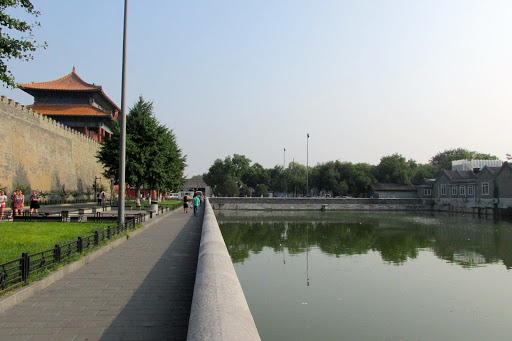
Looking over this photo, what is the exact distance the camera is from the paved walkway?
492 cm

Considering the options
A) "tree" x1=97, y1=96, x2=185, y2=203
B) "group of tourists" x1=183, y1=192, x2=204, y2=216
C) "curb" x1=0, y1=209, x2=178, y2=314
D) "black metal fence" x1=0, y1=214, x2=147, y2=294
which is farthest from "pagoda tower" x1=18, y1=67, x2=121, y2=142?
"black metal fence" x1=0, y1=214, x2=147, y2=294

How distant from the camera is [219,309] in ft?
14.3

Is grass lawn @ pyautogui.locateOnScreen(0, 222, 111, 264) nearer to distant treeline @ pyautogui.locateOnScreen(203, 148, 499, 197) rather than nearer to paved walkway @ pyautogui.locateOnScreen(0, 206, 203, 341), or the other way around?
paved walkway @ pyautogui.locateOnScreen(0, 206, 203, 341)

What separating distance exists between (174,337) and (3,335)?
195 centimetres

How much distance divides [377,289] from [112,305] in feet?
24.4

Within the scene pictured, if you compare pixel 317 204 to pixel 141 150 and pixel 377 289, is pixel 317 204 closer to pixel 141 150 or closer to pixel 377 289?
pixel 141 150

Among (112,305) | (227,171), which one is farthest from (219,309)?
(227,171)

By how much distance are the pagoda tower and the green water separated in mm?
40839

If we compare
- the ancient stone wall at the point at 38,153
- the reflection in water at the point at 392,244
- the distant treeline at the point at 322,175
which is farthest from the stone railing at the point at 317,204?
the reflection in water at the point at 392,244

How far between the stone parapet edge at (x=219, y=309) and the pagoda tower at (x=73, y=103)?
164 ft

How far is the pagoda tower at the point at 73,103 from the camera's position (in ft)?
174

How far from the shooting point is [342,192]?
74.6m

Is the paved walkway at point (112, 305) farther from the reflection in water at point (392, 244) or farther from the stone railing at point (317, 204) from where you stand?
the stone railing at point (317, 204)

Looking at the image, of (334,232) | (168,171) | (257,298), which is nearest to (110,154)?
(168,171)
